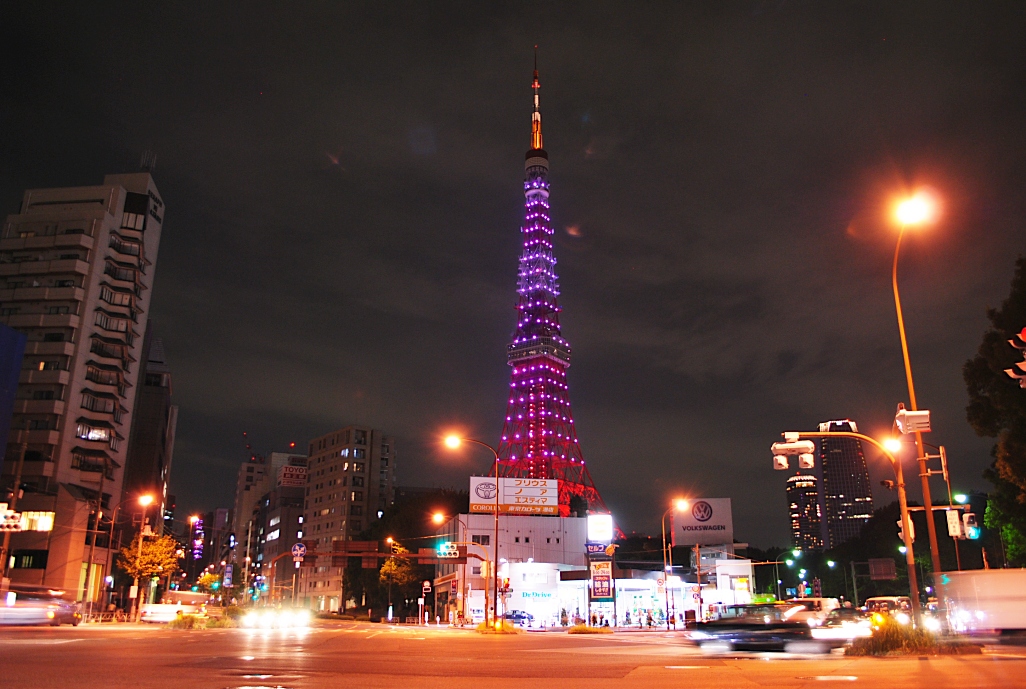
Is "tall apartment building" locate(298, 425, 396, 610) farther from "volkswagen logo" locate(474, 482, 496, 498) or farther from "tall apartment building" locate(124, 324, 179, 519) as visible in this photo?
"volkswagen logo" locate(474, 482, 496, 498)

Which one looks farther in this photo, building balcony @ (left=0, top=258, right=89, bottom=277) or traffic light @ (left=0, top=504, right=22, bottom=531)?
building balcony @ (left=0, top=258, right=89, bottom=277)

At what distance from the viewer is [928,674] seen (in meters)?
13.1

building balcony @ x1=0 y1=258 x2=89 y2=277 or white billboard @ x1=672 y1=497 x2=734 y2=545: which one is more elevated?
building balcony @ x1=0 y1=258 x2=89 y2=277

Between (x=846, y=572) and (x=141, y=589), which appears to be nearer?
(x=141, y=589)

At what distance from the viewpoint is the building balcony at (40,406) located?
7219 centimetres

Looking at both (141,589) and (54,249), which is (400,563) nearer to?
(141,589)

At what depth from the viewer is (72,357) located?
74.8m

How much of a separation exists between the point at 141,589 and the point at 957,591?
86.5 m

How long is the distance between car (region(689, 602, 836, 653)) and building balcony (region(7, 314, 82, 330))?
7309 cm

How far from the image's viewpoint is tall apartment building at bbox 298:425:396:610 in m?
131

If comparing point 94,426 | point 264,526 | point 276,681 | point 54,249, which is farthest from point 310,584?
point 276,681

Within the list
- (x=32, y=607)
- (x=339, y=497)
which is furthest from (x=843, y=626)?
(x=339, y=497)

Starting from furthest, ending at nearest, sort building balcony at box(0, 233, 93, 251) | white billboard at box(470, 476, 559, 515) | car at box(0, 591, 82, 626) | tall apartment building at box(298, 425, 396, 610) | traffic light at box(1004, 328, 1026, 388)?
tall apartment building at box(298, 425, 396, 610) → white billboard at box(470, 476, 559, 515) → building balcony at box(0, 233, 93, 251) → car at box(0, 591, 82, 626) → traffic light at box(1004, 328, 1026, 388)

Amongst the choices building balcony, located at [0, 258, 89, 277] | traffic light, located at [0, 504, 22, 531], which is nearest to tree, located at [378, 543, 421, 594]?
building balcony, located at [0, 258, 89, 277]
